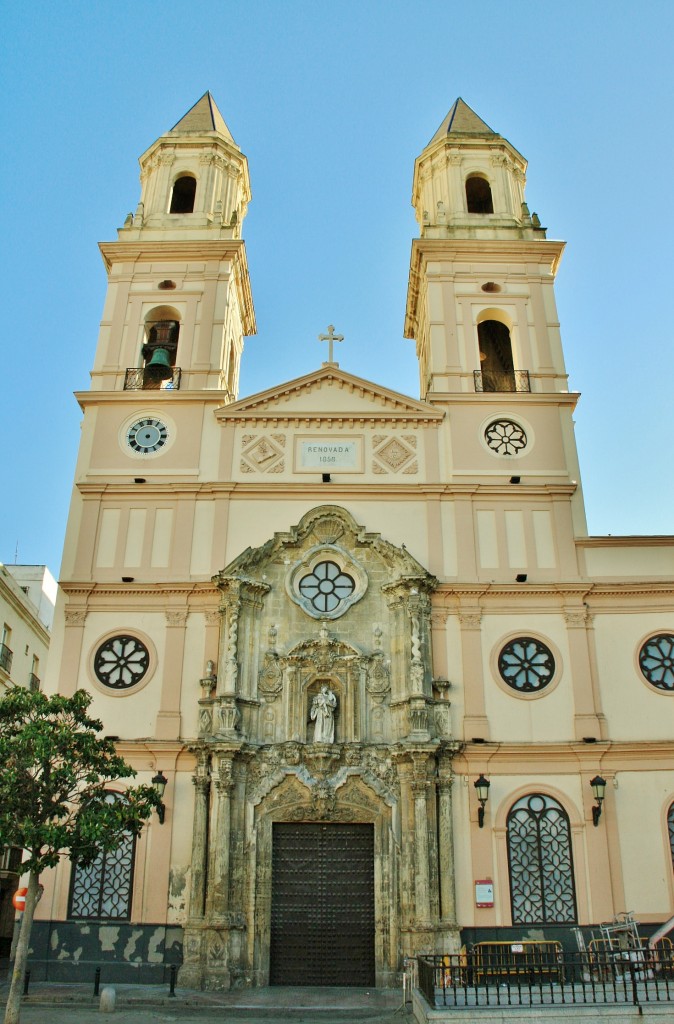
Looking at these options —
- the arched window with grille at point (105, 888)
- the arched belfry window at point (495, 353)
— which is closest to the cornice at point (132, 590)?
the arched window with grille at point (105, 888)

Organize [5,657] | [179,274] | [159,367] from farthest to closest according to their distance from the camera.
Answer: [5,657]
[179,274]
[159,367]

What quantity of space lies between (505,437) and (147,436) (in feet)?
35.4

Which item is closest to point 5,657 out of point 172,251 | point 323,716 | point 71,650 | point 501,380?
point 71,650

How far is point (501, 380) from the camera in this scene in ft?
102

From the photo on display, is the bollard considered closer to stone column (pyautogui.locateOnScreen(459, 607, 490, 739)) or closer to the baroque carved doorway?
the baroque carved doorway

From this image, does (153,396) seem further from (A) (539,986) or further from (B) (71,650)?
(A) (539,986)

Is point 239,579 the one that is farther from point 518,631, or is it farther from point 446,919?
point 446,919

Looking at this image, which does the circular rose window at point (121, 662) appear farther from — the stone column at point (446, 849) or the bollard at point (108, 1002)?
the stone column at point (446, 849)

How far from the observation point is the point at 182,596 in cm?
2455

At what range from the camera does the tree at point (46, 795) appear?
16.4m

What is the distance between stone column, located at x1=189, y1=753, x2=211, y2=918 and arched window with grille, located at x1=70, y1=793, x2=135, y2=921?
5.59 ft

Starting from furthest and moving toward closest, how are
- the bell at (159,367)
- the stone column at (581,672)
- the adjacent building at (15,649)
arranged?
the adjacent building at (15,649) < the bell at (159,367) < the stone column at (581,672)

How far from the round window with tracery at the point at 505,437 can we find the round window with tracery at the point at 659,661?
679cm

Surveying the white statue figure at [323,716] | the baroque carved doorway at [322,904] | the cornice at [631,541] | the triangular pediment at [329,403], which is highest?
the triangular pediment at [329,403]
